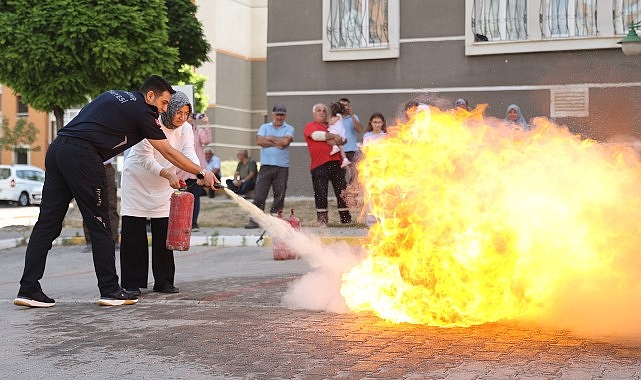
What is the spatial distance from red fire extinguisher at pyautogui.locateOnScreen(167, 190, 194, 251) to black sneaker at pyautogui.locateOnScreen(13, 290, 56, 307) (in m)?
1.19

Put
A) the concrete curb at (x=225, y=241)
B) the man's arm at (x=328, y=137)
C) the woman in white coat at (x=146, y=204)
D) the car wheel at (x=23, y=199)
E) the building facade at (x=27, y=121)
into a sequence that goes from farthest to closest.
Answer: the building facade at (x=27, y=121)
the car wheel at (x=23, y=199)
the man's arm at (x=328, y=137)
the concrete curb at (x=225, y=241)
the woman in white coat at (x=146, y=204)

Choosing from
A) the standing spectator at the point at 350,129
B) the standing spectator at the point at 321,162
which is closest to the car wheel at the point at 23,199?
the standing spectator at the point at 350,129

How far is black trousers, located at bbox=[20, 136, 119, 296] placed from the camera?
320 inches

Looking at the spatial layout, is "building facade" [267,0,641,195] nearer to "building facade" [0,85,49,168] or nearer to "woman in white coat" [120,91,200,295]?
"woman in white coat" [120,91,200,295]

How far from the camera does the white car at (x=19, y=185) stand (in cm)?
3672

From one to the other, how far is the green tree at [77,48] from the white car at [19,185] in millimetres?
13754

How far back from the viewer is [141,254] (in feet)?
29.7

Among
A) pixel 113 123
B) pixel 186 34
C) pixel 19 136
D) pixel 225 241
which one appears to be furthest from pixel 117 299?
pixel 19 136

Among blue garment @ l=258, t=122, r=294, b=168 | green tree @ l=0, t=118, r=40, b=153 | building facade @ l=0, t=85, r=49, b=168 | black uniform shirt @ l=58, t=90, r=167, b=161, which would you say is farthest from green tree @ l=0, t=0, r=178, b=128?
building facade @ l=0, t=85, r=49, b=168

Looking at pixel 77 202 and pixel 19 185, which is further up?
pixel 77 202

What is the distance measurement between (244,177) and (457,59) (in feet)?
16.4

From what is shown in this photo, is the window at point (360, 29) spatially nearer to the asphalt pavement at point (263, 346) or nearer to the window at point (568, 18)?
the window at point (568, 18)

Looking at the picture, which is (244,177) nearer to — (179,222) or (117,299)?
(179,222)

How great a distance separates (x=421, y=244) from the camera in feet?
23.0
